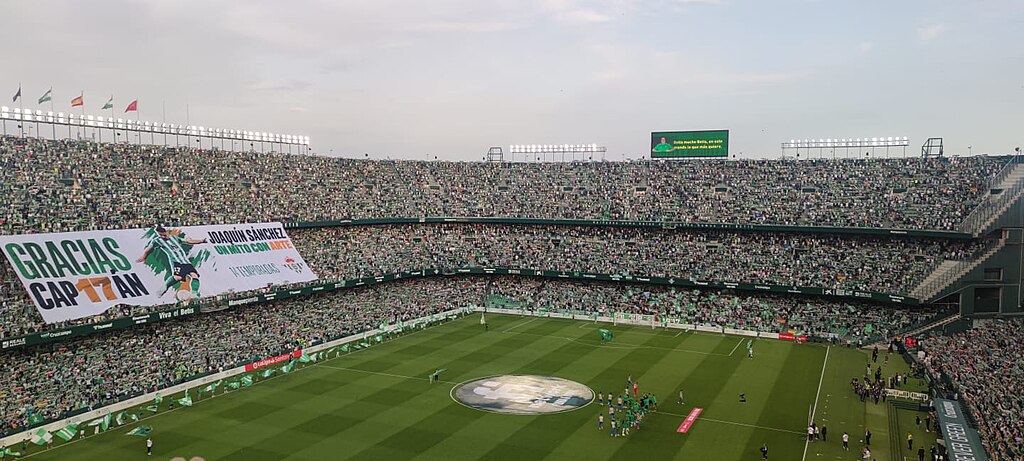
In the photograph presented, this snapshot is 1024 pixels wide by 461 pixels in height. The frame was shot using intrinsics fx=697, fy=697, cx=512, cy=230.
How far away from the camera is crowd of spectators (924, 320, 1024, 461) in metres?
29.8

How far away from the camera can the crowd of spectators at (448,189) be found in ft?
158

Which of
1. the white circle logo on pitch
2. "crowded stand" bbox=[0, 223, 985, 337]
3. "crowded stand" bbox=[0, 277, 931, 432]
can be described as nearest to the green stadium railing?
"crowded stand" bbox=[0, 223, 985, 337]

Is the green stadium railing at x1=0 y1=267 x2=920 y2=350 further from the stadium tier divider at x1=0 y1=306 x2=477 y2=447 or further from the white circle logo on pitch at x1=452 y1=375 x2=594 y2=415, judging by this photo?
the white circle logo on pitch at x1=452 y1=375 x2=594 y2=415

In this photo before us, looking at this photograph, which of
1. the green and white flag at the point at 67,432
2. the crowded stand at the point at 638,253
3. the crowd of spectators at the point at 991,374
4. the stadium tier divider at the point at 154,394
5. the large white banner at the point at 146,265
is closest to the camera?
the crowd of spectators at the point at 991,374

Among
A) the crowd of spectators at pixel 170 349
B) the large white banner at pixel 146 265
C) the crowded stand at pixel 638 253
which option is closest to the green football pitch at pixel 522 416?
the crowd of spectators at pixel 170 349

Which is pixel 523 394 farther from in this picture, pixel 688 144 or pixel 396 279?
pixel 688 144

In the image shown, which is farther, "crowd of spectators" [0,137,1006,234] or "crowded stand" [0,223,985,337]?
"crowded stand" [0,223,985,337]

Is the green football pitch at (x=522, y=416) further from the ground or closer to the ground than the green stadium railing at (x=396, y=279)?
closer to the ground

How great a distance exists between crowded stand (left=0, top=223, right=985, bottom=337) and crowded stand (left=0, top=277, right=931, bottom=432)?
6.05 feet

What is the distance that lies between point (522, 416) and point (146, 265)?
91.8 ft

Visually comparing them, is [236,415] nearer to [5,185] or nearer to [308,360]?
[308,360]

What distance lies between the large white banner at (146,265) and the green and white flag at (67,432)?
907 centimetres

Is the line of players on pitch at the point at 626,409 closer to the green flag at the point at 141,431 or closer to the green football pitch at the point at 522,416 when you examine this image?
the green football pitch at the point at 522,416

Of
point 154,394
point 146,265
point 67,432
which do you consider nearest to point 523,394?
point 154,394
